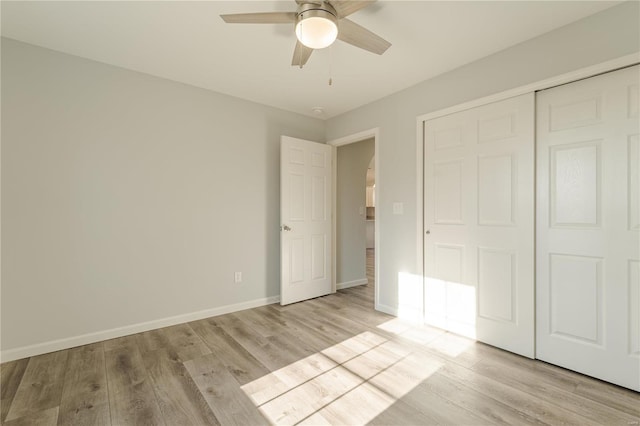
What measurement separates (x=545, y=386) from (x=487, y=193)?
1483mm

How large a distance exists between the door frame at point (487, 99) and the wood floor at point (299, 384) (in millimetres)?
1060

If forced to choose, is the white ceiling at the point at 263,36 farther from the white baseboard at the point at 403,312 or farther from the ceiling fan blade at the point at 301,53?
the white baseboard at the point at 403,312

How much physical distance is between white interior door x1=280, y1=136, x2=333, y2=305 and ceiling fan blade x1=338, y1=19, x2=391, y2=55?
1870mm

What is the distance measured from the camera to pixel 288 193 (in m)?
3.70

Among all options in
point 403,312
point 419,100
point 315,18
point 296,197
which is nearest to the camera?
point 315,18

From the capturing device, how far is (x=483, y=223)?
8.46 feet

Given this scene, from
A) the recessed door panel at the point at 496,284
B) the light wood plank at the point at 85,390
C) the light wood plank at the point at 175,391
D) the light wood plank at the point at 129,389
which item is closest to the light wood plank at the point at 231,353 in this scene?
the light wood plank at the point at 175,391

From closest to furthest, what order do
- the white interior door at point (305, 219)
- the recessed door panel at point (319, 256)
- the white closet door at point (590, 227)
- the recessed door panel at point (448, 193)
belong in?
1. the white closet door at point (590, 227)
2. the recessed door panel at point (448, 193)
3. the white interior door at point (305, 219)
4. the recessed door panel at point (319, 256)

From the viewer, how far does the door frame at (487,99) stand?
6.32 ft

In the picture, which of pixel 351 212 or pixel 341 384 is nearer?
pixel 341 384

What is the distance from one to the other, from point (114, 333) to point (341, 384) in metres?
2.21


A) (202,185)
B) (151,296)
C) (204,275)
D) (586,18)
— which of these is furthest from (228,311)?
(586,18)

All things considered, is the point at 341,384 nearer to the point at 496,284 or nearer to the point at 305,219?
the point at 496,284

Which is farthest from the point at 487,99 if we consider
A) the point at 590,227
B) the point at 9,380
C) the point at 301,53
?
the point at 9,380
